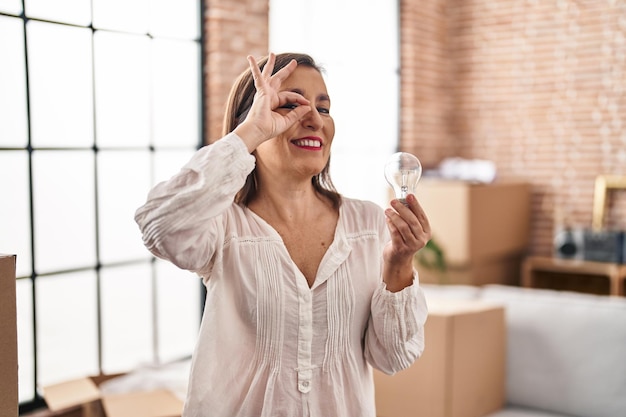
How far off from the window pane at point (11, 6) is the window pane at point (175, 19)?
0.73m

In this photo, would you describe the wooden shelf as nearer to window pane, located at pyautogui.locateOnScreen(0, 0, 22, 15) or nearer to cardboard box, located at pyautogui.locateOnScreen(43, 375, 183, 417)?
cardboard box, located at pyautogui.locateOnScreen(43, 375, 183, 417)

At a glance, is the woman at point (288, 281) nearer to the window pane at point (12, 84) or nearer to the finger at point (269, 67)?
the finger at point (269, 67)

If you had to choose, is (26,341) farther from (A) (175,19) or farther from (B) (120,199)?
(A) (175,19)

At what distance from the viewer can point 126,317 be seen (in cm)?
326

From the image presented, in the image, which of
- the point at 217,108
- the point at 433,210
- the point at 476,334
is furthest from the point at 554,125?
the point at 476,334

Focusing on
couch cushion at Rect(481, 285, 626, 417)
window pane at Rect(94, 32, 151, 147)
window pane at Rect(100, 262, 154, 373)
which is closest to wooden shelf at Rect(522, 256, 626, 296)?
couch cushion at Rect(481, 285, 626, 417)

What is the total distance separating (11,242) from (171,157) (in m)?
0.97

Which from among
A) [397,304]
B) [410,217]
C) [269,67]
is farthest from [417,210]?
[269,67]

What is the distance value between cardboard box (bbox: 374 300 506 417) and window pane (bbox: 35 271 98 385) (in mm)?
1380

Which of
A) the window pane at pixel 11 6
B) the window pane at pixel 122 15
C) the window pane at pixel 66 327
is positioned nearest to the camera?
the window pane at pixel 11 6

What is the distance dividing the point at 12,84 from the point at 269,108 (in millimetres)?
1779

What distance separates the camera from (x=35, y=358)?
2.82m

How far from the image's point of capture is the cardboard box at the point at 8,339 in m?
1.21

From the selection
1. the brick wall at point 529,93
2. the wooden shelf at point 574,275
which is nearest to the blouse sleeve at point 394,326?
the wooden shelf at point 574,275
